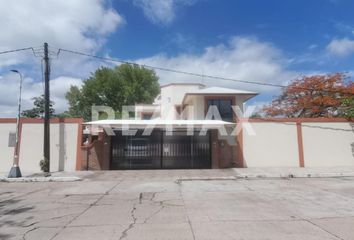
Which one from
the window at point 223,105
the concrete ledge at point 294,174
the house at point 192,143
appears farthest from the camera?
the window at point 223,105

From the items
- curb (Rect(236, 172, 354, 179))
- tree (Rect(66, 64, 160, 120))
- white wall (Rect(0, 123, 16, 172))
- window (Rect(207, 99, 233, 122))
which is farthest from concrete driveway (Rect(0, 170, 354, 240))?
tree (Rect(66, 64, 160, 120))

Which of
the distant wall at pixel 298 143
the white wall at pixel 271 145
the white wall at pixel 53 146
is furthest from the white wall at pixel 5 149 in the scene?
the white wall at pixel 271 145

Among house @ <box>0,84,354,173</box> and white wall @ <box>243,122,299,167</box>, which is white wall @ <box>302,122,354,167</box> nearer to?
house @ <box>0,84,354,173</box>

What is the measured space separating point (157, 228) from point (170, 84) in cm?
3578

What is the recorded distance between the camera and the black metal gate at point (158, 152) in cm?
2048

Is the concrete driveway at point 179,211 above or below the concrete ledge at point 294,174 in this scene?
below

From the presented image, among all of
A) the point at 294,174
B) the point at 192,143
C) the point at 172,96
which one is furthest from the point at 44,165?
the point at 172,96

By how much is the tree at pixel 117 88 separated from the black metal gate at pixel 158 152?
24676mm

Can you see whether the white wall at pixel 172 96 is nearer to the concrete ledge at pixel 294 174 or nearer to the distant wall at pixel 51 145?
the distant wall at pixel 51 145

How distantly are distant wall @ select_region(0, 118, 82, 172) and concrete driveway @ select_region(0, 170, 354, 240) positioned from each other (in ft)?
19.5

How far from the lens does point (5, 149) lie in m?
19.7

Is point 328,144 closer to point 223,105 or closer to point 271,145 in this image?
point 271,145

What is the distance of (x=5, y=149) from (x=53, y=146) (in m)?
2.94

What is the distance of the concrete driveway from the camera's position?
652 centimetres
